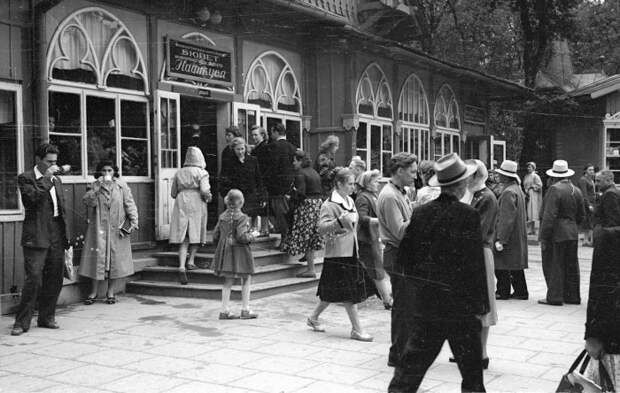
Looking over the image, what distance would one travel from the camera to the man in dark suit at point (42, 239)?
8.14 metres

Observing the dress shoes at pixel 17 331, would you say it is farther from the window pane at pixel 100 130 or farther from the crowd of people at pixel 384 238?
the window pane at pixel 100 130

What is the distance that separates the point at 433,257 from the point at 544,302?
614 cm

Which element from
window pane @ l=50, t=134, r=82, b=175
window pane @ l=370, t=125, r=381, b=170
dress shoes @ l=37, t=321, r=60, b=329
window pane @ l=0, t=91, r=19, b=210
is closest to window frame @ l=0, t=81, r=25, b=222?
window pane @ l=0, t=91, r=19, b=210

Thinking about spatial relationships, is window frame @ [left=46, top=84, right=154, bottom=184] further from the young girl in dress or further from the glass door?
the young girl in dress

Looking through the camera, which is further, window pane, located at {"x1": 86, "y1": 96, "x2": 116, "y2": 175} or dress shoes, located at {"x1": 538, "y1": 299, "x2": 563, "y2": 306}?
window pane, located at {"x1": 86, "y1": 96, "x2": 116, "y2": 175}

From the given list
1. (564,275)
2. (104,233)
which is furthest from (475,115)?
(104,233)

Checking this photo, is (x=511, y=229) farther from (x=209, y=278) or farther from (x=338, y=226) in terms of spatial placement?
(x=209, y=278)

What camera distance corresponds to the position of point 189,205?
10797mm

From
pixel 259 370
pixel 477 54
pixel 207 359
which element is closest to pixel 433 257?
pixel 259 370

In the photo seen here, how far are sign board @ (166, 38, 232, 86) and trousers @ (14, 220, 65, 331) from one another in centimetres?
424

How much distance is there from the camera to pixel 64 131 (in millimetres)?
10258

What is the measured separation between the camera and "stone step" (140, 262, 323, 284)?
1072 cm

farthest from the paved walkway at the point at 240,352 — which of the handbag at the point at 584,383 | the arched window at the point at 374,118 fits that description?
the arched window at the point at 374,118

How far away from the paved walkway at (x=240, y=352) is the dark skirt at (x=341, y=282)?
0.45m
